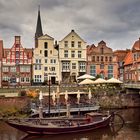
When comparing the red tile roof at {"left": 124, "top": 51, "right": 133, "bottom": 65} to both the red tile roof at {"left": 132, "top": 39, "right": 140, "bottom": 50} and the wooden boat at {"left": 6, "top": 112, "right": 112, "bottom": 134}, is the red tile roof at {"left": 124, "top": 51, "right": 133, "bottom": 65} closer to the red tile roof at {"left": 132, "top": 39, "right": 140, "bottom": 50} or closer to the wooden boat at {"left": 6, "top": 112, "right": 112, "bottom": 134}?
the red tile roof at {"left": 132, "top": 39, "right": 140, "bottom": 50}

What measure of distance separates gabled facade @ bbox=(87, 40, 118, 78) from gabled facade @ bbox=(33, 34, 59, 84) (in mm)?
8625

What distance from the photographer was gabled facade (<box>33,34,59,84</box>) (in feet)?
259

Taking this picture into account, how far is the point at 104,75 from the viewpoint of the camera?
8481 cm

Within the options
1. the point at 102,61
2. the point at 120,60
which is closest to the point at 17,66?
the point at 102,61

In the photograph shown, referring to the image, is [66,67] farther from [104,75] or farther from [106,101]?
[106,101]

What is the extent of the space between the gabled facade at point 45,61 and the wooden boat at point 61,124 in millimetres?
35003

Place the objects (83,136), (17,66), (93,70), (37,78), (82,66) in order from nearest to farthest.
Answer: (83,136) → (17,66) → (37,78) → (82,66) → (93,70)

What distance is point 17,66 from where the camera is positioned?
78.1 metres

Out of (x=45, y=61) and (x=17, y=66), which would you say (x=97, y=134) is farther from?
(x=45, y=61)

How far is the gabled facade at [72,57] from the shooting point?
8138cm

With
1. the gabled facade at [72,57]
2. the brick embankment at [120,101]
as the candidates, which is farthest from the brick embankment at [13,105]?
the gabled facade at [72,57]

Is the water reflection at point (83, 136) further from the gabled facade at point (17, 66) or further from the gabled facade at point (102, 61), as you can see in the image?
the gabled facade at point (102, 61)

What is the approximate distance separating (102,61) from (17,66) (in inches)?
819

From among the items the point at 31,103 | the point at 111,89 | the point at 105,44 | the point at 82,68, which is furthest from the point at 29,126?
the point at 105,44
